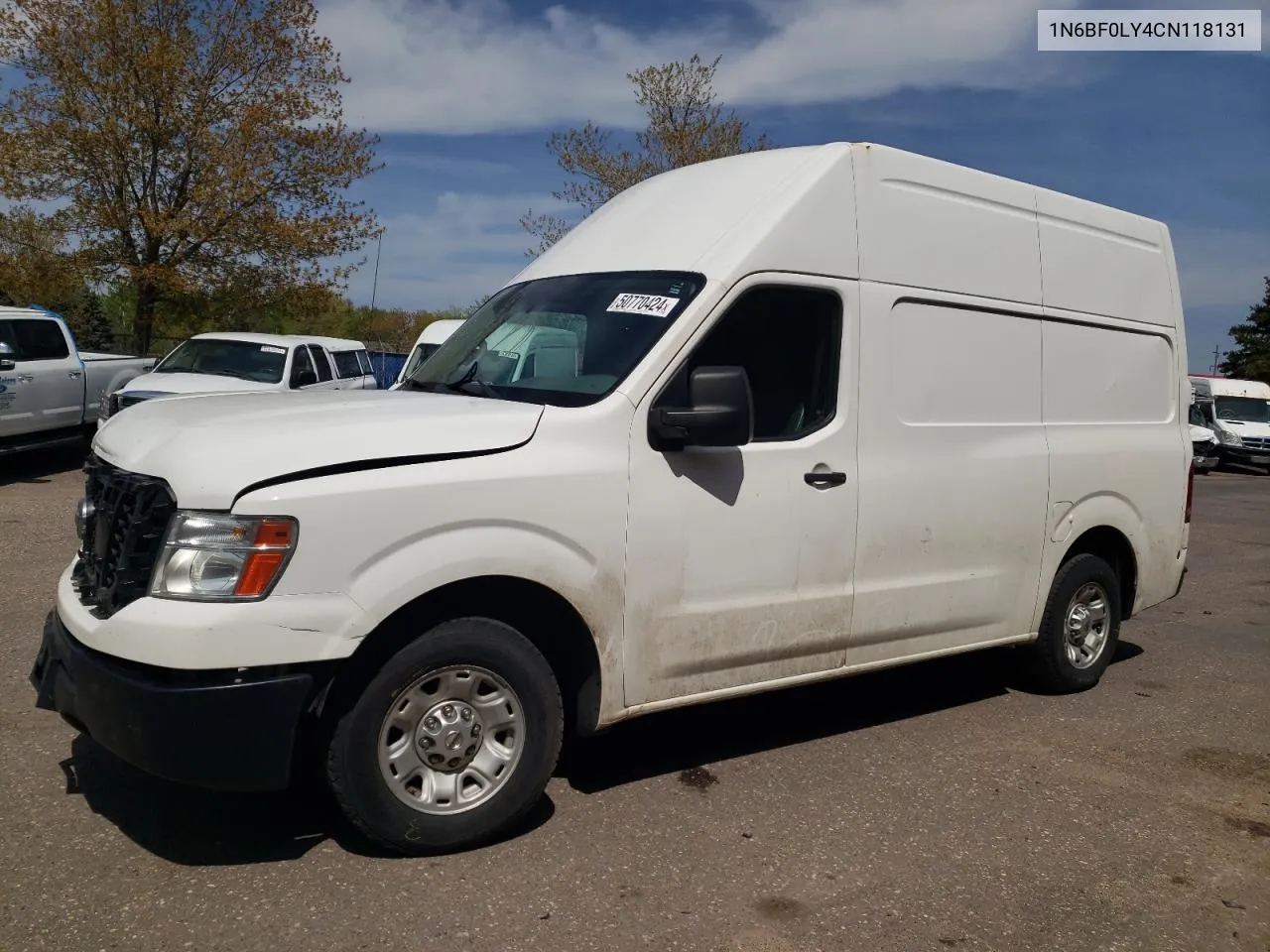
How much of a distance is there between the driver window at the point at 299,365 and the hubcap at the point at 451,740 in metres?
10.6

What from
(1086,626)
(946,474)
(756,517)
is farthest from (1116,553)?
(756,517)

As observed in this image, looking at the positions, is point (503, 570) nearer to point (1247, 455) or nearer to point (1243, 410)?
point (1247, 455)

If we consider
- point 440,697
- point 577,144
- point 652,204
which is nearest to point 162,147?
point 577,144

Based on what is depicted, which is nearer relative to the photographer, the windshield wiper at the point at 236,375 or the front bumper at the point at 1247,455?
the windshield wiper at the point at 236,375

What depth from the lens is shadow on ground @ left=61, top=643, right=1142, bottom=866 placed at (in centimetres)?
387

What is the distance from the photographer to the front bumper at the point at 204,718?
333cm

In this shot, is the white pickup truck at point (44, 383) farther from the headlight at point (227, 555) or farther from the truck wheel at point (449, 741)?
the truck wheel at point (449, 741)

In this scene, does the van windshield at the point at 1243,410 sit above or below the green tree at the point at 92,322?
below

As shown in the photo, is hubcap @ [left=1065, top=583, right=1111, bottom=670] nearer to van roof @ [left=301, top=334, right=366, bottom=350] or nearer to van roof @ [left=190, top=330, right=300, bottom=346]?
van roof @ [left=190, top=330, right=300, bottom=346]

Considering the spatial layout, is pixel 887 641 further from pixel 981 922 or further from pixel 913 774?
pixel 981 922

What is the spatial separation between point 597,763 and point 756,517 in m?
1.31

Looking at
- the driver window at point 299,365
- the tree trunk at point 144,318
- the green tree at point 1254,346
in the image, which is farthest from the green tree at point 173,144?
the green tree at point 1254,346

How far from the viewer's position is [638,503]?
408 centimetres

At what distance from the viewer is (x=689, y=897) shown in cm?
364
